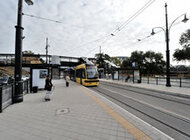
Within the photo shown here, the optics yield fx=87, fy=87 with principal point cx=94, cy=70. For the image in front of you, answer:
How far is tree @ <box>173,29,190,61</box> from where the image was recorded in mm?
29469

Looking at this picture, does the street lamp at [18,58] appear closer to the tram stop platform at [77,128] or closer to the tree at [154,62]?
the tram stop platform at [77,128]

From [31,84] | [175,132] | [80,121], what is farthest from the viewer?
[31,84]

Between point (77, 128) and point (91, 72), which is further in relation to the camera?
point (91, 72)

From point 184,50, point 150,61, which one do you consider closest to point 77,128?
point 184,50

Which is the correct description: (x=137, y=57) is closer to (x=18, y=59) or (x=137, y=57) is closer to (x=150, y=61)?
(x=150, y=61)

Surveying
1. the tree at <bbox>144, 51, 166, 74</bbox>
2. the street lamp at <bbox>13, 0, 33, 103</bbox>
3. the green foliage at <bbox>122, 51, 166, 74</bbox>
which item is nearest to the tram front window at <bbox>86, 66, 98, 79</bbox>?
the street lamp at <bbox>13, 0, 33, 103</bbox>

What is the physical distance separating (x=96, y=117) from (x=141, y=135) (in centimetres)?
152

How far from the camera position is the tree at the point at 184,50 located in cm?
2947

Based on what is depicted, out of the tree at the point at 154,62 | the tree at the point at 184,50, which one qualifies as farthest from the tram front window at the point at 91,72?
the tree at the point at 154,62

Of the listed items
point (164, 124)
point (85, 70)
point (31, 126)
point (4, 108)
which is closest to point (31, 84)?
point (4, 108)

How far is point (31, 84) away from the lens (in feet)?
27.0

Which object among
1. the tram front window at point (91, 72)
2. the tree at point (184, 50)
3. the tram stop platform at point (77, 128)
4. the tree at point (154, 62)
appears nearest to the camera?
the tram stop platform at point (77, 128)

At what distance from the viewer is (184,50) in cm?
3038

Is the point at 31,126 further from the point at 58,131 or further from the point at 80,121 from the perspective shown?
the point at 80,121
